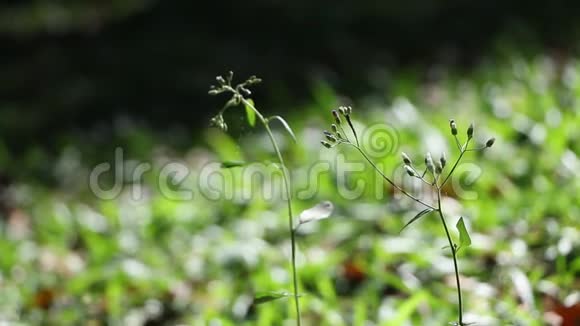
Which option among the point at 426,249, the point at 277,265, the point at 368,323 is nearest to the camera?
the point at 368,323

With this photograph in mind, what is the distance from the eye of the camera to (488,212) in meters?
2.56

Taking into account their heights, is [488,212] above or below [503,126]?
below

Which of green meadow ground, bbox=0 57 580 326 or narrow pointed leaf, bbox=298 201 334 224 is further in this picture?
green meadow ground, bbox=0 57 580 326

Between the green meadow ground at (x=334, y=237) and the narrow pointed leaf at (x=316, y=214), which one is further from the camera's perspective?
the green meadow ground at (x=334, y=237)

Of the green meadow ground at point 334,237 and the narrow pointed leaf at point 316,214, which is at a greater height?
the green meadow ground at point 334,237

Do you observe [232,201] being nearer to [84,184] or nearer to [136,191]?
[136,191]

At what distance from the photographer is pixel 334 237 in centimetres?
277

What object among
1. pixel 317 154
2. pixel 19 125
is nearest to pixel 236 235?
pixel 317 154

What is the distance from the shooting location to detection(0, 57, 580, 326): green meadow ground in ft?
7.54

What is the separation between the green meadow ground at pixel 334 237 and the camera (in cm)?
230

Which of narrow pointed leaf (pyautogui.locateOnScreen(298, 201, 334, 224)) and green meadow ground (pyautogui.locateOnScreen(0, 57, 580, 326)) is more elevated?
green meadow ground (pyautogui.locateOnScreen(0, 57, 580, 326))

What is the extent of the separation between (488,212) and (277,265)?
722mm

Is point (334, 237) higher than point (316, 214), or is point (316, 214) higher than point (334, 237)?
point (334, 237)

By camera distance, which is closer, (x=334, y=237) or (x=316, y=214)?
(x=316, y=214)
